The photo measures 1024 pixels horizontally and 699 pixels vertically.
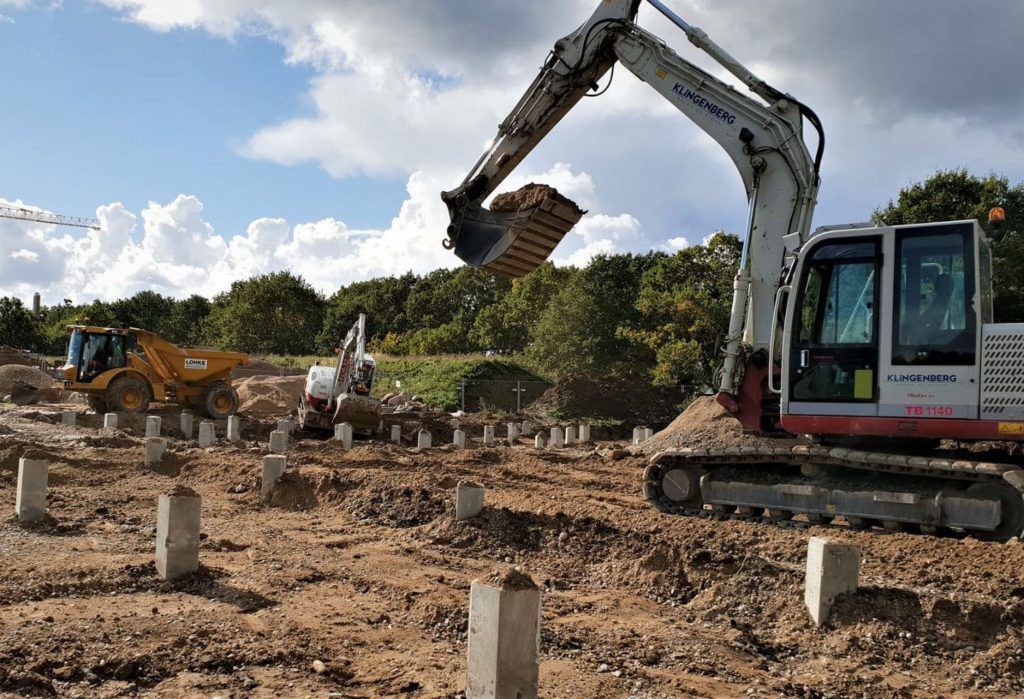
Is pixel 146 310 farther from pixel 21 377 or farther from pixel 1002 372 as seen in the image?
pixel 1002 372

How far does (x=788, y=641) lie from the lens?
5.27 m

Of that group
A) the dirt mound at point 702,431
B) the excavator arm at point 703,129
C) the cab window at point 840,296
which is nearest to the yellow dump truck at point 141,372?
the dirt mound at point 702,431

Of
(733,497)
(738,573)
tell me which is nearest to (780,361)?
(733,497)

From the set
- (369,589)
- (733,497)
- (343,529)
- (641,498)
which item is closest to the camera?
(369,589)

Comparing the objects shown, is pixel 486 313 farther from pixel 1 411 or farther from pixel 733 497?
pixel 733 497

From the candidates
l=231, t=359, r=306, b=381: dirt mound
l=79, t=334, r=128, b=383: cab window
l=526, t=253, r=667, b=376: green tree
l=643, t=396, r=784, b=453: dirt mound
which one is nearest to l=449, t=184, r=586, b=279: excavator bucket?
l=643, t=396, r=784, b=453: dirt mound

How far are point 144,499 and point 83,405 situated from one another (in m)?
16.8

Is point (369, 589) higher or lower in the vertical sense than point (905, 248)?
lower

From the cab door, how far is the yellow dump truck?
60.8ft

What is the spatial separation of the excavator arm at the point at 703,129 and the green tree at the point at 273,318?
5233 centimetres

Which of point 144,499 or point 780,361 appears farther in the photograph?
point 144,499

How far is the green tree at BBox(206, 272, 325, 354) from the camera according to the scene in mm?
60656

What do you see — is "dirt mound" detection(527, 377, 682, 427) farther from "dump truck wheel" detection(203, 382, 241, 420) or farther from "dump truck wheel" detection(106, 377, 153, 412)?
"dump truck wheel" detection(106, 377, 153, 412)

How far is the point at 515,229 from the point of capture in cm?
1012
